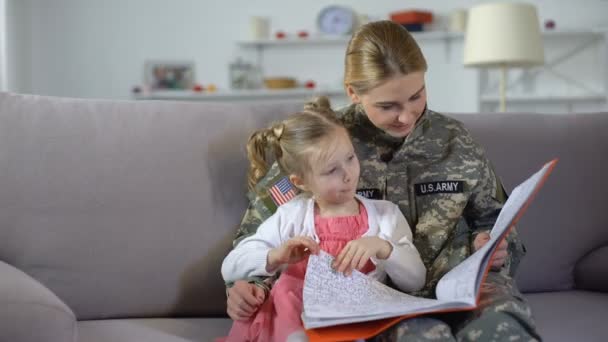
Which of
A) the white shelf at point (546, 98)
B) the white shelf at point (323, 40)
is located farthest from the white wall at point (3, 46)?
the white shelf at point (546, 98)

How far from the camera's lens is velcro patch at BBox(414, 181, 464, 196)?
154cm

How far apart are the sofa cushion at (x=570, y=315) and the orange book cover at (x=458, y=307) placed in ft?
1.34

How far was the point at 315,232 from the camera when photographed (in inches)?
55.9

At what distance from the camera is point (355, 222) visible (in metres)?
1.43

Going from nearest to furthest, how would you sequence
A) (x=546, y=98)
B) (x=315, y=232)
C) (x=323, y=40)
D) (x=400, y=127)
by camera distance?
(x=315, y=232) < (x=400, y=127) < (x=546, y=98) < (x=323, y=40)

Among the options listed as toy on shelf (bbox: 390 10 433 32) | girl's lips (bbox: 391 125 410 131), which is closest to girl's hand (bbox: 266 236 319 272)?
girl's lips (bbox: 391 125 410 131)

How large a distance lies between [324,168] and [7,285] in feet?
1.95

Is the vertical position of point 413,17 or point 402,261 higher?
point 413,17

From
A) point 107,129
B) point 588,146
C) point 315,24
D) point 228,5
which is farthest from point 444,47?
point 107,129

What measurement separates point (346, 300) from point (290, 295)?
0.13 metres

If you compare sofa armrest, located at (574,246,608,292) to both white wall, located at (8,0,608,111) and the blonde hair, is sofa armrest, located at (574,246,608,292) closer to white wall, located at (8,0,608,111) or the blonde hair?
the blonde hair

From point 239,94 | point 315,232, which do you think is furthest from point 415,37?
point 315,232

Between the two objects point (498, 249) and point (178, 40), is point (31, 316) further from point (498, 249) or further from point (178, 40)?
point (178, 40)

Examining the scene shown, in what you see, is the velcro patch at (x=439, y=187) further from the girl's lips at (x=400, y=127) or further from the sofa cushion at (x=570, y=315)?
the sofa cushion at (x=570, y=315)
